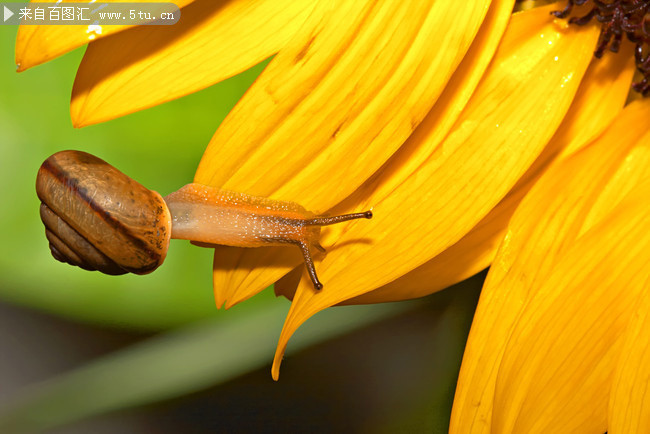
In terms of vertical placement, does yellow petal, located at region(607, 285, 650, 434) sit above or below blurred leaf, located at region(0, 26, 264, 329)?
below

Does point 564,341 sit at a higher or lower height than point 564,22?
lower

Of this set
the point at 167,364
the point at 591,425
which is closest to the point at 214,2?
the point at 167,364

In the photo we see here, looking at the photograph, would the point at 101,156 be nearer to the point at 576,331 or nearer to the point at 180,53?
the point at 180,53

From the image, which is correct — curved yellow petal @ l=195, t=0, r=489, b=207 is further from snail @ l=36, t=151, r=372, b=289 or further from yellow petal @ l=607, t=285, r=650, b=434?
yellow petal @ l=607, t=285, r=650, b=434

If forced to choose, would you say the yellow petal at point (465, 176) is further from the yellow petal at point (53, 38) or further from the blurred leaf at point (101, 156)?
the yellow petal at point (53, 38)

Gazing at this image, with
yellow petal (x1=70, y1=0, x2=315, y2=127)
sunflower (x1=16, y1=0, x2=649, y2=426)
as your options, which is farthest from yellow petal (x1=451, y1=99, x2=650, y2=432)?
yellow petal (x1=70, y1=0, x2=315, y2=127)

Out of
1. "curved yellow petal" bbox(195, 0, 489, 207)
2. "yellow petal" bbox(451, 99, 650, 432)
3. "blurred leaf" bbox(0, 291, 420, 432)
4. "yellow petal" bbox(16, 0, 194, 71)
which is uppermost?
"yellow petal" bbox(16, 0, 194, 71)

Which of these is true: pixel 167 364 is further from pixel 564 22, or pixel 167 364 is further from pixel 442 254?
pixel 564 22
